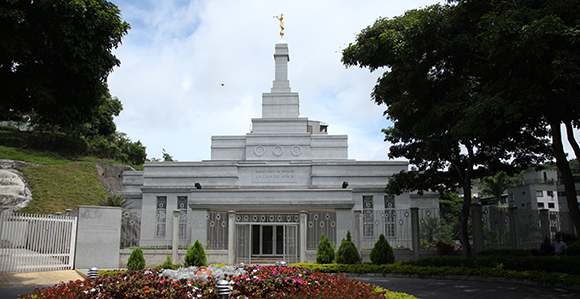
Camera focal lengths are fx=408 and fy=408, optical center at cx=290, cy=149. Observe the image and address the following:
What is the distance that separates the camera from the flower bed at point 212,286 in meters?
6.90

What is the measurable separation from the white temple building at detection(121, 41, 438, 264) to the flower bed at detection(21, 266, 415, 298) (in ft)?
35.0

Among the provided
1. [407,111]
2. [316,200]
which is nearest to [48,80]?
[407,111]

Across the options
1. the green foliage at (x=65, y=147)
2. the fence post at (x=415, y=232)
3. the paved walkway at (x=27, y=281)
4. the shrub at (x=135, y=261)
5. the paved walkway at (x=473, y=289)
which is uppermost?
the green foliage at (x=65, y=147)

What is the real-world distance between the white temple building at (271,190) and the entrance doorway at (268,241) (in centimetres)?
6

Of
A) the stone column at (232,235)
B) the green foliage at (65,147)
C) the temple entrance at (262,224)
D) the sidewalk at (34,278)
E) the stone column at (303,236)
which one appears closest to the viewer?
the sidewalk at (34,278)

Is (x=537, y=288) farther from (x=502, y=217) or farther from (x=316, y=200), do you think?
(x=316, y=200)

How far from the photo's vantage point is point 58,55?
30.6 feet

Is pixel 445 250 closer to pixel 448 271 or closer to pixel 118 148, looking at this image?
pixel 448 271

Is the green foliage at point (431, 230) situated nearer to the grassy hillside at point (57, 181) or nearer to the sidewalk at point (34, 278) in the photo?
the sidewalk at point (34, 278)

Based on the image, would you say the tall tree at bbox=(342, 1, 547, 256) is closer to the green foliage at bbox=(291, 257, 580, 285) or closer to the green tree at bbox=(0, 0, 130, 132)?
the green foliage at bbox=(291, 257, 580, 285)

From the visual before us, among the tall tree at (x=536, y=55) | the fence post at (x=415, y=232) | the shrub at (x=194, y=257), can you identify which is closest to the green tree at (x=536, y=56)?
the tall tree at (x=536, y=55)

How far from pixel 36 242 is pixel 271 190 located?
12.2m

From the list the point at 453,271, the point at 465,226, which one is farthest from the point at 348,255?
the point at 465,226

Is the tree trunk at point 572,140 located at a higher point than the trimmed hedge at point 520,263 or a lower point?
higher
